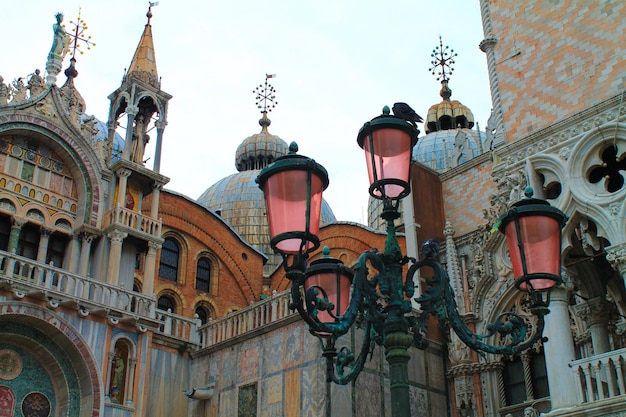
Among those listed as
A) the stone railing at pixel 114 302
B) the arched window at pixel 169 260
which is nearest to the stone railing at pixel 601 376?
the stone railing at pixel 114 302

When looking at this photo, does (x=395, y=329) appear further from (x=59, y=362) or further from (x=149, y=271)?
(x=149, y=271)

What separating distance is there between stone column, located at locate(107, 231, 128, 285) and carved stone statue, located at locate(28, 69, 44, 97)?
386 centimetres

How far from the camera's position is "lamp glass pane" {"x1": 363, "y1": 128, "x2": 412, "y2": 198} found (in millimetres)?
6617

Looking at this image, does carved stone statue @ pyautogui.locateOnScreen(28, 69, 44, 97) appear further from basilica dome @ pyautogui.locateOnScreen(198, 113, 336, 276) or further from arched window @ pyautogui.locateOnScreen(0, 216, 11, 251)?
basilica dome @ pyautogui.locateOnScreen(198, 113, 336, 276)

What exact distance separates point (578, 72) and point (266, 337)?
8.38 m

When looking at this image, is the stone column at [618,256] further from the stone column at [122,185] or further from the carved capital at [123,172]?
the carved capital at [123,172]

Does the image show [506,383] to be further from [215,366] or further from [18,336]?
[18,336]

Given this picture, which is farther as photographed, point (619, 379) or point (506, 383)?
point (506, 383)

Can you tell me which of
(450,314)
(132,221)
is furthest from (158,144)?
(450,314)

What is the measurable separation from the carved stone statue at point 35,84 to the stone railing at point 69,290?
4464 mm

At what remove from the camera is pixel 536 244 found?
6.64 m

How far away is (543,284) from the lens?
6.61m

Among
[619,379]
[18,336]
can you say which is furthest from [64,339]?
[619,379]

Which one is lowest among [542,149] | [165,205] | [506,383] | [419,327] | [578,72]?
[419,327]
